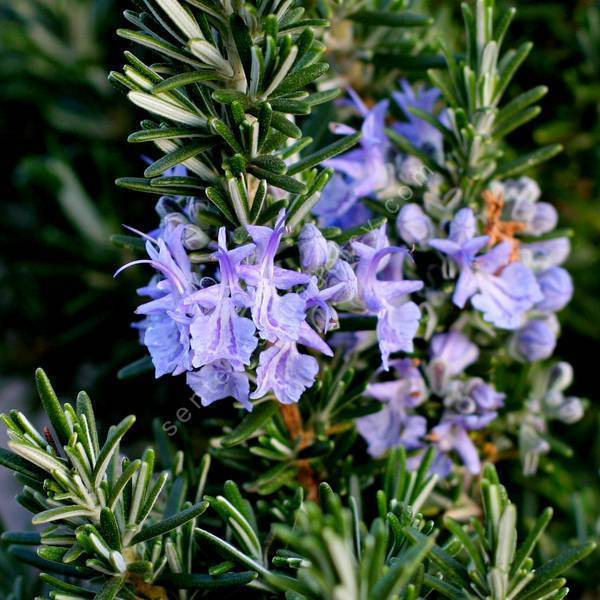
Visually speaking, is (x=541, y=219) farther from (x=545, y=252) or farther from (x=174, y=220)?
(x=174, y=220)

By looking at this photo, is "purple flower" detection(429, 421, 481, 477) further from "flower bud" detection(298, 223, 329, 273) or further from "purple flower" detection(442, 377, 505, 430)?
"flower bud" detection(298, 223, 329, 273)

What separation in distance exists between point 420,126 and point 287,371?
0.48m

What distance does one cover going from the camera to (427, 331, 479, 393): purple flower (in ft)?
3.39

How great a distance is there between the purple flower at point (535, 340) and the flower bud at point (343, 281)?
35 cm

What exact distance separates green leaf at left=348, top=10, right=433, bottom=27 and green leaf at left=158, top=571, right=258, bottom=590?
789 mm

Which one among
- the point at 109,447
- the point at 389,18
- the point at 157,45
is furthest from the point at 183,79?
the point at 389,18

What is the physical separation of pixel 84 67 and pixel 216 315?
113 cm

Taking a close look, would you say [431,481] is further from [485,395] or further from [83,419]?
[83,419]

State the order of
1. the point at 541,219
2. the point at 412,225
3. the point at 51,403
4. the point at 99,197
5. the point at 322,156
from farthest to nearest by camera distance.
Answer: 1. the point at 99,197
2. the point at 541,219
3. the point at 412,225
4. the point at 322,156
5. the point at 51,403

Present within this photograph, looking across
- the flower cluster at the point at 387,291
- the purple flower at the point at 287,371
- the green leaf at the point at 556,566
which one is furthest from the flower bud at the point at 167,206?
the green leaf at the point at 556,566

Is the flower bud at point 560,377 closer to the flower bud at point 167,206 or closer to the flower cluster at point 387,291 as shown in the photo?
the flower cluster at point 387,291

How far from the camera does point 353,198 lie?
101 cm

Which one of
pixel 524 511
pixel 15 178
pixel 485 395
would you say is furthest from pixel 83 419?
pixel 15 178

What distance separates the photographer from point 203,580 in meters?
0.83
